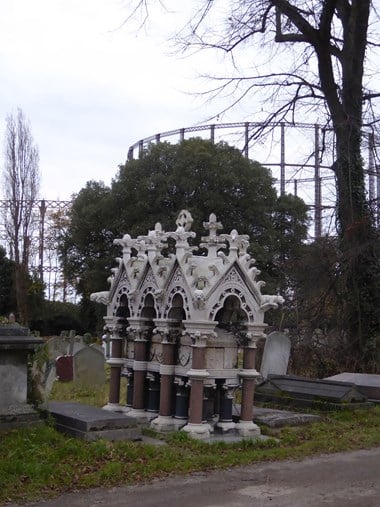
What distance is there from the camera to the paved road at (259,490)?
19.7 ft

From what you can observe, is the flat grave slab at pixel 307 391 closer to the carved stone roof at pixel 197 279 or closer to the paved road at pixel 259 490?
the carved stone roof at pixel 197 279

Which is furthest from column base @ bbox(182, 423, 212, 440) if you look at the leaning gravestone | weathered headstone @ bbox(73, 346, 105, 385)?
weathered headstone @ bbox(73, 346, 105, 385)

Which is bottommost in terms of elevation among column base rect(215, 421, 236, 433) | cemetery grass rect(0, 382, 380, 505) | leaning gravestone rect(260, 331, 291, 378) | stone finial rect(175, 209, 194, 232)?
cemetery grass rect(0, 382, 380, 505)

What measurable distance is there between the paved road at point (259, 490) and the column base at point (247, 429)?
4.13ft

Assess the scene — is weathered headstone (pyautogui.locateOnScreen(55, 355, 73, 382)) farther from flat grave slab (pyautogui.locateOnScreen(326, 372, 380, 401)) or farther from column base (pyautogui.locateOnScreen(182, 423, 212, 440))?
column base (pyautogui.locateOnScreen(182, 423, 212, 440))

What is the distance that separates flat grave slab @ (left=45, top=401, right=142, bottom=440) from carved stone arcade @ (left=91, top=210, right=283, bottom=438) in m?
0.90

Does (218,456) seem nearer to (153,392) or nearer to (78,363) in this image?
(153,392)

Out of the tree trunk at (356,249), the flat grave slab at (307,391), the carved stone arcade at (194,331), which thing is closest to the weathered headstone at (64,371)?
the flat grave slab at (307,391)

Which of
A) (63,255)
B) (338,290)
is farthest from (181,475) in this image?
(63,255)

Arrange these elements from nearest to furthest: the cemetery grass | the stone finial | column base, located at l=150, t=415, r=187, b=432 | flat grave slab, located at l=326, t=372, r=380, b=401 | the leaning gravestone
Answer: the cemetery grass, column base, located at l=150, t=415, r=187, b=432, the stone finial, flat grave slab, located at l=326, t=372, r=380, b=401, the leaning gravestone

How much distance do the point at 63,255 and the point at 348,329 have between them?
22926 mm

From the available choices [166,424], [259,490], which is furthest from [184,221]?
[259,490]

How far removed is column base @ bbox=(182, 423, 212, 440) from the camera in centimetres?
860

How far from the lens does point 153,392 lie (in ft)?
32.6
